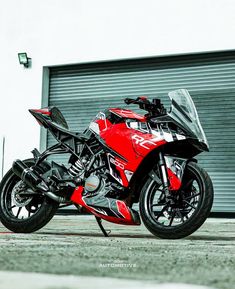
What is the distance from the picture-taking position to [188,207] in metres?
4.93

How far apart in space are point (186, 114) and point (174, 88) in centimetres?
704

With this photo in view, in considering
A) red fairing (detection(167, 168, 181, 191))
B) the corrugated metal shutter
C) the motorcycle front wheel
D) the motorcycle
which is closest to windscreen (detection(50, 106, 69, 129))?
the motorcycle

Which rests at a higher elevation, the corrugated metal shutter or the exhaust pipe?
the corrugated metal shutter

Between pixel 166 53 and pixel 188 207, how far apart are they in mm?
7281

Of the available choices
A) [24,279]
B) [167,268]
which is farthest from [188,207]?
[24,279]

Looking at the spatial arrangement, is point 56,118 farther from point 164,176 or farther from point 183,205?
point 183,205

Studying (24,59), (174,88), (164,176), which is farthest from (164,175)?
(24,59)

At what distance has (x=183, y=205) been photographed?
4930mm

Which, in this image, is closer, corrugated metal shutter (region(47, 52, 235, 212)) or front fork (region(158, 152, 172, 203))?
front fork (region(158, 152, 172, 203))

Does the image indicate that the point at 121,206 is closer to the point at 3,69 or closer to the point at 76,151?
the point at 76,151

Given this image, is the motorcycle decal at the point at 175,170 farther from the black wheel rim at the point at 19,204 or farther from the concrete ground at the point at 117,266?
the black wheel rim at the point at 19,204

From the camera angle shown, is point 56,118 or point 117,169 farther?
point 56,118

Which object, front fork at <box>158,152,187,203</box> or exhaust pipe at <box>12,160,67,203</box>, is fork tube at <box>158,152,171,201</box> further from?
exhaust pipe at <box>12,160,67,203</box>

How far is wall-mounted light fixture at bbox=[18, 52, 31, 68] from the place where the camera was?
1323 cm
